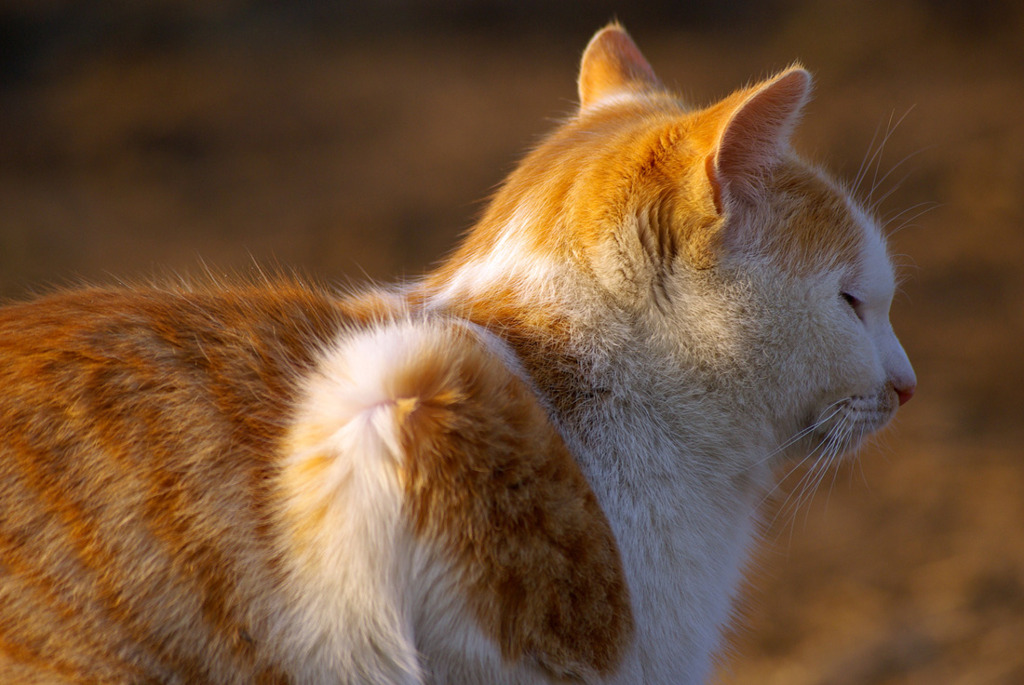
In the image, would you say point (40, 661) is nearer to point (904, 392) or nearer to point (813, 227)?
point (813, 227)

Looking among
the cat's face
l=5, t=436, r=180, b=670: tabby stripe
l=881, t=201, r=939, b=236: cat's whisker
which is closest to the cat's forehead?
the cat's face

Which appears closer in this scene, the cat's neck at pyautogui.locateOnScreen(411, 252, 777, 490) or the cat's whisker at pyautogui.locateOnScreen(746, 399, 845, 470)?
the cat's neck at pyautogui.locateOnScreen(411, 252, 777, 490)

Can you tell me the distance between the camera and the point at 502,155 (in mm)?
4730

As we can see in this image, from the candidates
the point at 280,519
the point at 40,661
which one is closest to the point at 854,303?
the point at 280,519

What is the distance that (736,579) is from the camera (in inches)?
49.6

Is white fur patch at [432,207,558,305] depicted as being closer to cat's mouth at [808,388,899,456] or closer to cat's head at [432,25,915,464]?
cat's head at [432,25,915,464]

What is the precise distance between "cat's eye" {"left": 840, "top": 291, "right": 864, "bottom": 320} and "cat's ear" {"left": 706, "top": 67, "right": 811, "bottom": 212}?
181mm

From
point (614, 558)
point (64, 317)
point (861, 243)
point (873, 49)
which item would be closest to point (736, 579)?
point (614, 558)

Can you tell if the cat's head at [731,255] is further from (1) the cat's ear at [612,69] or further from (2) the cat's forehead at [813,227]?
(1) the cat's ear at [612,69]

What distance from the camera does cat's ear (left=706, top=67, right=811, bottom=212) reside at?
1.06 metres

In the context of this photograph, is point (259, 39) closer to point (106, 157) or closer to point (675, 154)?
point (106, 157)

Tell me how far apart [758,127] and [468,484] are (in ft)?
1.67

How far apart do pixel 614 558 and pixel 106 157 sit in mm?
4351

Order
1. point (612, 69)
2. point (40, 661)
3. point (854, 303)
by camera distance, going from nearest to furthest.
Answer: point (40, 661), point (854, 303), point (612, 69)
